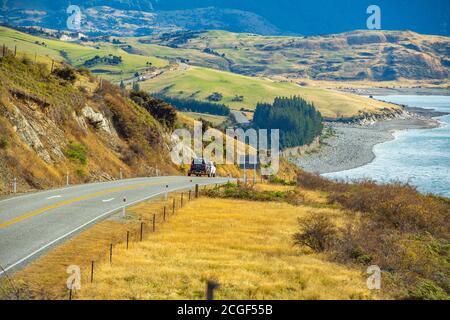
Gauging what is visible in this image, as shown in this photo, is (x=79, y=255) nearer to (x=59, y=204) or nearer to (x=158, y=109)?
(x=59, y=204)

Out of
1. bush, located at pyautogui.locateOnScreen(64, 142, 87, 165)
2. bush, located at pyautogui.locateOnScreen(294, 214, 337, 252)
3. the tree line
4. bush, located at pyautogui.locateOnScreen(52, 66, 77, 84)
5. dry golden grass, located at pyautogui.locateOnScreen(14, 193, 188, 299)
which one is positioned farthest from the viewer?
the tree line

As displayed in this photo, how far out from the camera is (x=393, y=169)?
A: 349 ft

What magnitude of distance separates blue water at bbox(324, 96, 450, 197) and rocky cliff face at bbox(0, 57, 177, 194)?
27117 millimetres

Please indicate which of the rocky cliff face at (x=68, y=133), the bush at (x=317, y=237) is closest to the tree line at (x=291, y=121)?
the rocky cliff face at (x=68, y=133)

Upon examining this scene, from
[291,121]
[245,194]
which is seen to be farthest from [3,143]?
[291,121]

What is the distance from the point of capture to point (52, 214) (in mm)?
26016

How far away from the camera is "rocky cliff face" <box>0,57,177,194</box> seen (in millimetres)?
36719

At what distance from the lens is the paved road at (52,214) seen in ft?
63.6

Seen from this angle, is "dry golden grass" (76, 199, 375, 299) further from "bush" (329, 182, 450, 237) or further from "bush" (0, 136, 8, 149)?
"bush" (0, 136, 8, 149)

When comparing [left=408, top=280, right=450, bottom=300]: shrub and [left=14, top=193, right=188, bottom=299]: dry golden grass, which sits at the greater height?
[left=14, top=193, right=188, bottom=299]: dry golden grass

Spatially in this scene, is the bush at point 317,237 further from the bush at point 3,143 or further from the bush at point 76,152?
the bush at point 76,152

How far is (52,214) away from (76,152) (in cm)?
1801

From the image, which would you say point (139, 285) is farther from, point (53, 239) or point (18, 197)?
point (18, 197)

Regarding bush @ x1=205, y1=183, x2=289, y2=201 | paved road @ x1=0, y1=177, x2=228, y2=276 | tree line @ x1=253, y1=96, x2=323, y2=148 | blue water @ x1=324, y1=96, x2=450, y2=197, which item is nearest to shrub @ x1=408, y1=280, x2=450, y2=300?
paved road @ x1=0, y1=177, x2=228, y2=276
